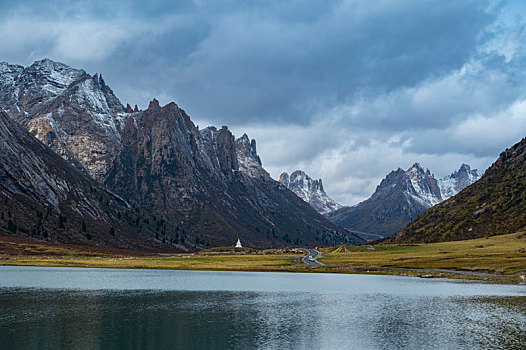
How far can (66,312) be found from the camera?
238 ft

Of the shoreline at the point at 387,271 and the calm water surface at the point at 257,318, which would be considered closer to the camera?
the calm water surface at the point at 257,318

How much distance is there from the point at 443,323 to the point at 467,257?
438 ft

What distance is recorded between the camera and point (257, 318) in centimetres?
7088

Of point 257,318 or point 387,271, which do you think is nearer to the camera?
point 257,318

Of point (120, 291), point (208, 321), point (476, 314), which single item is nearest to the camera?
point (208, 321)

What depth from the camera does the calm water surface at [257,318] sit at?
54906 millimetres

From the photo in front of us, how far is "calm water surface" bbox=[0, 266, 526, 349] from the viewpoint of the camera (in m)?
54.9

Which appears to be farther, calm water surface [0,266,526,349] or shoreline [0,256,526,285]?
shoreline [0,256,526,285]

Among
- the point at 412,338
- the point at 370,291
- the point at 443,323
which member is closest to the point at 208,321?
the point at 412,338

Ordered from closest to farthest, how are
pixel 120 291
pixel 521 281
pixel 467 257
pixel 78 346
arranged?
pixel 78 346 < pixel 120 291 < pixel 521 281 < pixel 467 257

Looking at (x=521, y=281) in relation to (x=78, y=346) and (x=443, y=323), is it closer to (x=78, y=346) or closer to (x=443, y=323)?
(x=443, y=323)

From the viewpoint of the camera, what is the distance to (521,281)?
4973 inches

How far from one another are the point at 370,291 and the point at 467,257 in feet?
318

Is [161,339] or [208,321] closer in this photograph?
[161,339]
